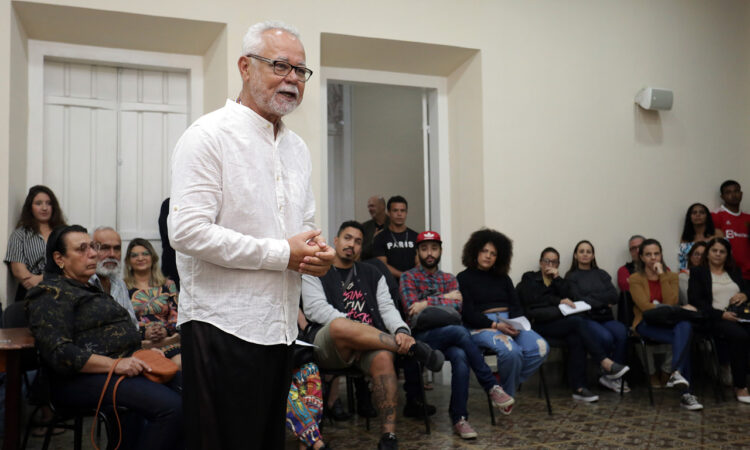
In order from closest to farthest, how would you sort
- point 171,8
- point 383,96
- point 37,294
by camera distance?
point 37,294 → point 171,8 → point 383,96

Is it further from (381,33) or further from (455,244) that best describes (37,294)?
(455,244)

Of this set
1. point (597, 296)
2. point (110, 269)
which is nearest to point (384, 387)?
point (110, 269)

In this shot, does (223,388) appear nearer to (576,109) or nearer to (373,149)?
(576,109)

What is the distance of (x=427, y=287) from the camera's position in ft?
14.5

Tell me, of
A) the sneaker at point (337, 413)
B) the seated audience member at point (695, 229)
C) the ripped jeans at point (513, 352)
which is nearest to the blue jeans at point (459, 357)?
the ripped jeans at point (513, 352)

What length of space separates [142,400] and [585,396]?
3169mm

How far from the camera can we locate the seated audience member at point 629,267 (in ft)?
18.3

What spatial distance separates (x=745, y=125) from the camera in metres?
6.35

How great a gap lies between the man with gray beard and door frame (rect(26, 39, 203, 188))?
950mm

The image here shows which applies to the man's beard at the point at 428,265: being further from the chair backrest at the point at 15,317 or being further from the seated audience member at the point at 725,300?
the chair backrest at the point at 15,317

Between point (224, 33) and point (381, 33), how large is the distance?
1.17 meters

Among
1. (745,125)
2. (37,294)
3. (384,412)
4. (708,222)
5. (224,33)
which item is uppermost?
(224,33)

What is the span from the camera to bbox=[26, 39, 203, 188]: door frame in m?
4.70

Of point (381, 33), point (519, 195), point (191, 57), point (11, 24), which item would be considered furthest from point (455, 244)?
point (11, 24)
